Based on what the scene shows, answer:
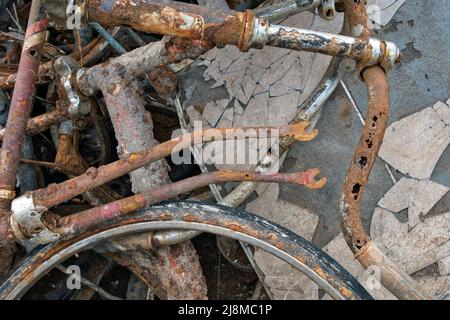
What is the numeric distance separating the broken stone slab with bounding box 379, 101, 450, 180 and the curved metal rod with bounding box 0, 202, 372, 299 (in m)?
0.49

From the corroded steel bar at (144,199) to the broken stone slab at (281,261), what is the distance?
42 cm

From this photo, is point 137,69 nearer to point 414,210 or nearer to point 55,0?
point 55,0

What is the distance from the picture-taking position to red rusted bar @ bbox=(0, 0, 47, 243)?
1.52 meters

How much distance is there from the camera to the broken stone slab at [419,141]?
1.83 meters

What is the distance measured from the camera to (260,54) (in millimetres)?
1981

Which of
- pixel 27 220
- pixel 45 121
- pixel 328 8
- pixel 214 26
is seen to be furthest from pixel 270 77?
pixel 27 220

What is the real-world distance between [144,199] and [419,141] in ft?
2.98

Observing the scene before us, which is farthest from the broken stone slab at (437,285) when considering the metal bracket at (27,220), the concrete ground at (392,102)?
the metal bracket at (27,220)

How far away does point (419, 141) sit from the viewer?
1839 mm

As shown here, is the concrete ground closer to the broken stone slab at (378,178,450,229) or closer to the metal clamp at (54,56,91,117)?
the broken stone slab at (378,178,450,229)

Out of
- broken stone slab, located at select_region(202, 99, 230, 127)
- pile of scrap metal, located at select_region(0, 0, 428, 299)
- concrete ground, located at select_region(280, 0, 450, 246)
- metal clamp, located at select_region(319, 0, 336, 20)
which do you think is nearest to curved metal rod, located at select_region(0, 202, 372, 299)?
pile of scrap metal, located at select_region(0, 0, 428, 299)

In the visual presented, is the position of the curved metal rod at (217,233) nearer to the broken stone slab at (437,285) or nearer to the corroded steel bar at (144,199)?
the corroded steel bar at (144,199)

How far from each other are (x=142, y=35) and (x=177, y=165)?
52 centimetres
